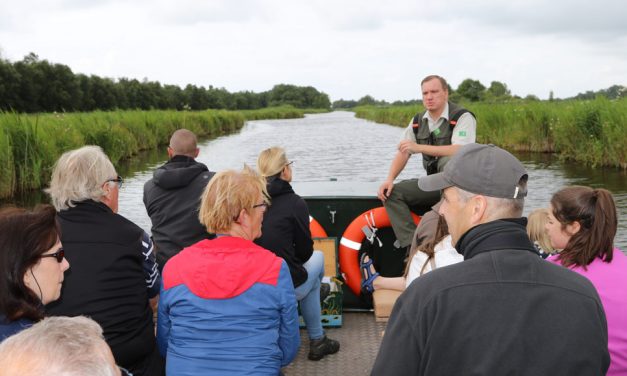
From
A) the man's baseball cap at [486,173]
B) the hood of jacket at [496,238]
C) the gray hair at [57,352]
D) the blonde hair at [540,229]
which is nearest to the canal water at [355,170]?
the blonde hair at [540,229]

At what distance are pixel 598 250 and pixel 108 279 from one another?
177 centimetres

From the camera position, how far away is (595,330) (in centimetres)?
121

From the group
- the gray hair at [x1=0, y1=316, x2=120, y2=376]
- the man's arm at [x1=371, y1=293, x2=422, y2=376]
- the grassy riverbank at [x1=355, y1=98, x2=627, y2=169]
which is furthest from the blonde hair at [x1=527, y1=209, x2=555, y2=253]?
the grassy riverbank at [x1=355, y1=98, x2=627, y2=169]

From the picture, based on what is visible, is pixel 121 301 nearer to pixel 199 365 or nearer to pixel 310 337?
pixel 199 365

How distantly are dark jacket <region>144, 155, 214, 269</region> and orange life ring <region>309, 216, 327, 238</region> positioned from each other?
0.91 m

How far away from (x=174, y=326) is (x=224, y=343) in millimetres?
201

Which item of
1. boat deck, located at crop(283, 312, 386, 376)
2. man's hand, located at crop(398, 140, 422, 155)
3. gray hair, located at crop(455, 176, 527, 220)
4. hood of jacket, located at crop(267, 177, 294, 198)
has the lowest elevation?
boat deck, located at crop(283, 312, 386, 376)

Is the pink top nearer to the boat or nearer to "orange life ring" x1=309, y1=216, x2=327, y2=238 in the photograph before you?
the boat

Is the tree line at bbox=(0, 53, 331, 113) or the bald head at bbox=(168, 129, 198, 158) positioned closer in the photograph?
the bald head at bbox=(168, 129, 198, 158)

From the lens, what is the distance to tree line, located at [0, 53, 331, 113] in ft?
121

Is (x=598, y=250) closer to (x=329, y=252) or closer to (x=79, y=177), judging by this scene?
(x=79, y=177)

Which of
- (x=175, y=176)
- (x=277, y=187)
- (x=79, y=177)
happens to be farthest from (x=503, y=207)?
(x=175, y=176)

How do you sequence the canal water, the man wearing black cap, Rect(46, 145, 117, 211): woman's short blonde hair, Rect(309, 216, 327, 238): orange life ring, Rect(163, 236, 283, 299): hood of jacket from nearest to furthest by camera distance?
1. the man wearing black cap
2. Rect(163, 236, 283, 299): hood of jacket
3. Rect(46, 145, 117, 211): woman's short blonde hair
4. Rect(309, 216, 327, 238): orange life ring
5. the canal water

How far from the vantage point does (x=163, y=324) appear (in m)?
2.21
